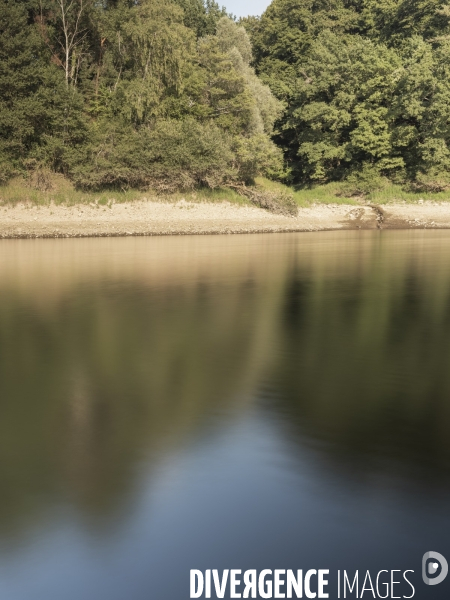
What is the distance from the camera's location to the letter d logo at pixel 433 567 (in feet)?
14.5

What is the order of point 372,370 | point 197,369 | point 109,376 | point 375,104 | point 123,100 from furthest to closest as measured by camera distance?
point 375,104, point 123,100, point 197,369, point 372,370, point 109,376

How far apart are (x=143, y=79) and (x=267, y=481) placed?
39615 mm

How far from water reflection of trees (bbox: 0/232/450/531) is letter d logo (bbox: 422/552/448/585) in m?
1.24

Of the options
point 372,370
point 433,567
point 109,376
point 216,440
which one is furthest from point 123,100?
point 433,567

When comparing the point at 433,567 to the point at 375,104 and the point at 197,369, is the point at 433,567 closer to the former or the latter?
the point at 197,369

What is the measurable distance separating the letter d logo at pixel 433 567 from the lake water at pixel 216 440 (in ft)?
0.13

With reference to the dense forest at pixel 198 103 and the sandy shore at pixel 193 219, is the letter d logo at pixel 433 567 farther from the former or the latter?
the dense forest at pixel 198 103

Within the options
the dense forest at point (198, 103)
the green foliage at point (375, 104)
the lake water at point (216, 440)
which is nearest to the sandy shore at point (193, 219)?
the dense forest at point (198, 103)

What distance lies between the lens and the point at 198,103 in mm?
45500

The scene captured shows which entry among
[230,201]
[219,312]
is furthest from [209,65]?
[219,312]

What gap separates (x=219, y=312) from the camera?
13.9 m

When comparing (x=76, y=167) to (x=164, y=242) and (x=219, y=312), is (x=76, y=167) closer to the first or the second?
(x=164, y=242)

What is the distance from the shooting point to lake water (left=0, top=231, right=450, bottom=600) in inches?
183

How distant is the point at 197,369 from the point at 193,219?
29.2 meters
